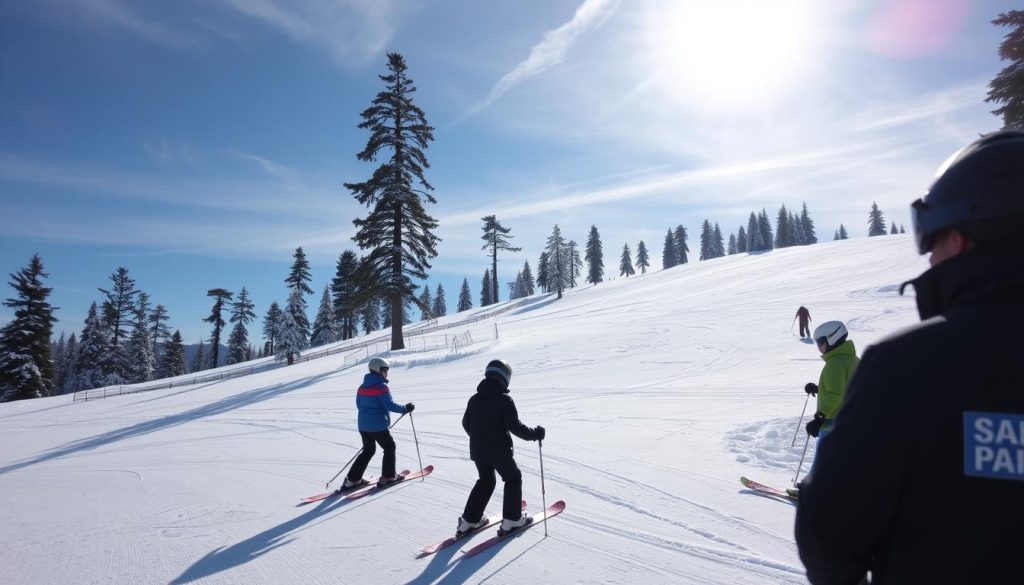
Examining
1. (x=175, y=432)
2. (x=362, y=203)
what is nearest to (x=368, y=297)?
(x=362, y=203)

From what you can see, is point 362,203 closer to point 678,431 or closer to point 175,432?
point 175,432

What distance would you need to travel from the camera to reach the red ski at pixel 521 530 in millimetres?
5512

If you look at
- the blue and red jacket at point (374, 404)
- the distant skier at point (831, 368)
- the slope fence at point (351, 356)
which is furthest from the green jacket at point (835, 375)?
the slope fence at point (351, 356)

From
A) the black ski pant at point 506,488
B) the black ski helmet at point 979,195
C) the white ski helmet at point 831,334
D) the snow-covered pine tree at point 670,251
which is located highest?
the snow-covered pine tree at point 670,251

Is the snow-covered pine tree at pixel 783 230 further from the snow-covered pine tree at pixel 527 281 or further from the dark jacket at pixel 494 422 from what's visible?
the dark jacket at pixel 494 422

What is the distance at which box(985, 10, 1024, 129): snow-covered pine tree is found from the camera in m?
18.4

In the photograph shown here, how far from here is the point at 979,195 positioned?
4.82 feet

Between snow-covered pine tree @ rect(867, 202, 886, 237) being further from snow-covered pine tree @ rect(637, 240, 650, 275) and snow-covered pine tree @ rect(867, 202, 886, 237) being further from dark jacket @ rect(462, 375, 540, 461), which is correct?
dark jacket @ rect(462, 375, 540, 461)

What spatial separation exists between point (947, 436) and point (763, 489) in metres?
6.46

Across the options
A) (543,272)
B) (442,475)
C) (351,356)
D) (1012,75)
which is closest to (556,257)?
(543,272)

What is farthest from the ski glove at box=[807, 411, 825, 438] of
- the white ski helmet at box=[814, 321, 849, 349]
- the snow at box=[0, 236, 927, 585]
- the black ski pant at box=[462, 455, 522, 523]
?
the black ski pant at box=[462, 455, 522, 523]

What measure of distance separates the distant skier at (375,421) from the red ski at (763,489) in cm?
514

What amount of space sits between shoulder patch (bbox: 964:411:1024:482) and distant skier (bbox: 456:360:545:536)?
15.0 feet

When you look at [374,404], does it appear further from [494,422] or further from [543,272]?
[543,272]
